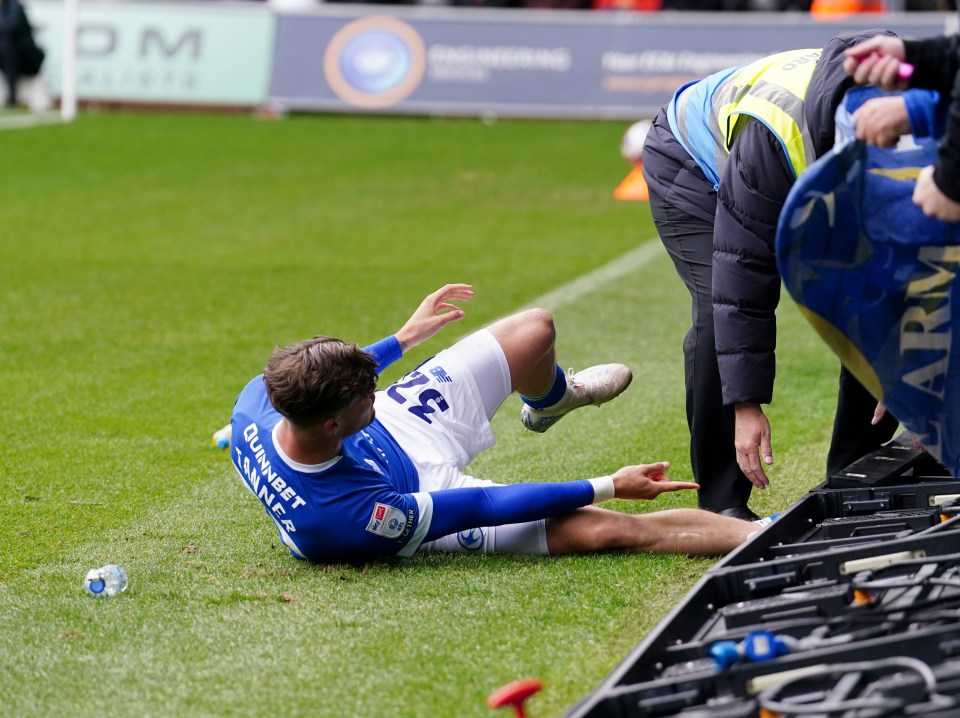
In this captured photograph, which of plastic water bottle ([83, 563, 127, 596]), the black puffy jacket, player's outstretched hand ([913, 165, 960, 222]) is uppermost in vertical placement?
Result: player's outstretched hand ([913, 165, 960, 222])

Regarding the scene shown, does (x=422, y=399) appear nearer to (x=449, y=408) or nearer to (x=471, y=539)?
(x=449, y=408)

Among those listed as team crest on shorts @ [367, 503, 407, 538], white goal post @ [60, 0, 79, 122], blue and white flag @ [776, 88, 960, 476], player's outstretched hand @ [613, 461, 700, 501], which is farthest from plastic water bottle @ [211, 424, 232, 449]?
white goal post @ [60, 0, 79, 122]

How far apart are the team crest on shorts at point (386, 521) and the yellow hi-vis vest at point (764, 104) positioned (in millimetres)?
1496

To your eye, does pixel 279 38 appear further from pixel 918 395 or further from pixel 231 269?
pixel 918 395

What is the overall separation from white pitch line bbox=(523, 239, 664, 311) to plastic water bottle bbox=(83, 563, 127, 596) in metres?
4.99

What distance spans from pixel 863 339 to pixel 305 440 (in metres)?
1.63

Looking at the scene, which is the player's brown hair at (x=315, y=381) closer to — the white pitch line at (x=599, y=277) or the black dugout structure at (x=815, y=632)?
the black dugout structure at (x=815, y=632)

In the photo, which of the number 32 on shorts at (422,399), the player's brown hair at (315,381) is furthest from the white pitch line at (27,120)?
the player's brown hair at (315,381)

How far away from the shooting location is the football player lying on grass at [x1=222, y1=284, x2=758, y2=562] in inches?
173

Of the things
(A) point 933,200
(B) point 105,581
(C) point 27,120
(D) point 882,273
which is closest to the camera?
(A) point 933,200

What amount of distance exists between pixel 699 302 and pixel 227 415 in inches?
100

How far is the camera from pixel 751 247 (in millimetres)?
4469

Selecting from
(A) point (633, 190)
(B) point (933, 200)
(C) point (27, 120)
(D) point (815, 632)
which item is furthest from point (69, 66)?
(D) point (815, 632)

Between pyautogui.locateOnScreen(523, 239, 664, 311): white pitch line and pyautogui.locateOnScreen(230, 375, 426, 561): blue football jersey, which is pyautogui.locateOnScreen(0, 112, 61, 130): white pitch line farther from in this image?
pyautogui.locateOnScreen(230, 375, 426, 561): blue football jersey
